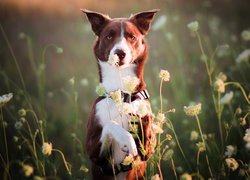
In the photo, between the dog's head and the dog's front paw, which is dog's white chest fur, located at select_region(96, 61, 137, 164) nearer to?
the dog's front paw

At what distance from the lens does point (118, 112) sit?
168 inches

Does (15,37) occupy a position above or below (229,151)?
above

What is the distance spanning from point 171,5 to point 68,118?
2.93 m

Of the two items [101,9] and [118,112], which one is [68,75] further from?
[118,112]

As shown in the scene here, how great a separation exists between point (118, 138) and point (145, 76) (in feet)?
12.1

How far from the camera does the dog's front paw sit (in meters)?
4.04

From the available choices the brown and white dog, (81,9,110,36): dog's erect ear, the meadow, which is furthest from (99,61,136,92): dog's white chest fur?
the meadow

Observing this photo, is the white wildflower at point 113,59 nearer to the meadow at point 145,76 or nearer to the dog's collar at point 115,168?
the dog's collar at point 115,168

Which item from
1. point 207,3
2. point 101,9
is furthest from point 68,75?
point 207,3

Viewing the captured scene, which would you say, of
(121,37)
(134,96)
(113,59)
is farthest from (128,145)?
(121,37)

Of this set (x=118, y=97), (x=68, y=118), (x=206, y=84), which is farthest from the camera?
(x=206, y=84)

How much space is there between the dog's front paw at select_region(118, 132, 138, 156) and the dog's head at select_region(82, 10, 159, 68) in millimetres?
504

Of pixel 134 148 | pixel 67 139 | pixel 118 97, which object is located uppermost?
pixel 118 97

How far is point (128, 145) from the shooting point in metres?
4.04
